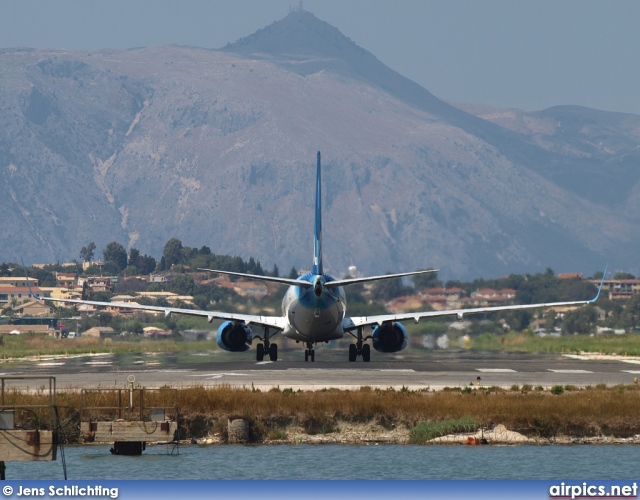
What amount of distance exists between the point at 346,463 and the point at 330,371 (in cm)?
3110

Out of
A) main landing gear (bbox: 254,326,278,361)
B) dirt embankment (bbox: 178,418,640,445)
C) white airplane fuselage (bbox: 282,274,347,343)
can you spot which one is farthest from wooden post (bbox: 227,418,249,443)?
main landing gear (bbox: 254,326,278,361)

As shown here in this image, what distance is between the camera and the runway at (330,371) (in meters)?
65.1

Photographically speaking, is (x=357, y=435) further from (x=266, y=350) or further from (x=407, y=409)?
(x=266, y=350)

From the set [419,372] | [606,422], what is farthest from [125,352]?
[606,422]

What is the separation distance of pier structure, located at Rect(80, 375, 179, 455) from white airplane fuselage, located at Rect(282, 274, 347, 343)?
27.2m

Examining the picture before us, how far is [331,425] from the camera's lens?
51.0 meters

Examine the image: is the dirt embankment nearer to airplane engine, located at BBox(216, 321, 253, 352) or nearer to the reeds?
the reeds

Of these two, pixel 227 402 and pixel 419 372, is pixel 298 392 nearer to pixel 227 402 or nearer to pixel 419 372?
pixel 227 402

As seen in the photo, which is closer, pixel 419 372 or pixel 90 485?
pixel 90 485

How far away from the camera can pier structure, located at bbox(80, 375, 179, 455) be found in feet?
148

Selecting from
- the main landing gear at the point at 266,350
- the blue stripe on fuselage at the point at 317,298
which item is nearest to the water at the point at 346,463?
the blue stripe on fuselage at the point at 317,298

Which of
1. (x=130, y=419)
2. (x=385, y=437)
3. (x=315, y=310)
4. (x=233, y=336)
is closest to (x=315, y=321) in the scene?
(x=315, y=310)

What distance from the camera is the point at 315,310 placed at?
79.5 meters

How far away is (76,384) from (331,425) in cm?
1658
